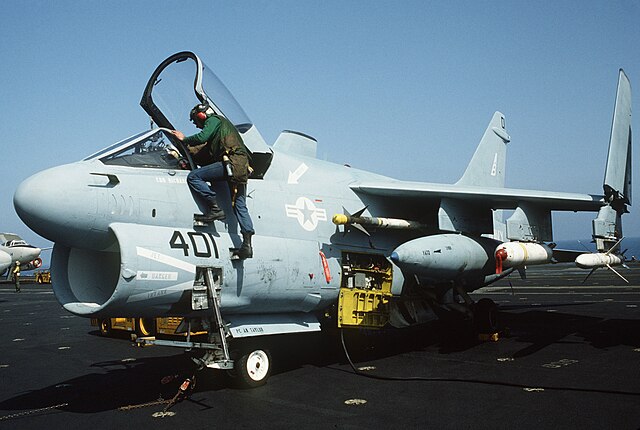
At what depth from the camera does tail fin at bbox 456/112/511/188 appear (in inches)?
496

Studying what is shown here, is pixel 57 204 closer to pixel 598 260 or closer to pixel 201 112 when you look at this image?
pixel 201 112

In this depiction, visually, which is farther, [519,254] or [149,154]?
[519,254]

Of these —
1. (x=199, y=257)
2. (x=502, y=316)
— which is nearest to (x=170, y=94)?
(x=199, y=257)

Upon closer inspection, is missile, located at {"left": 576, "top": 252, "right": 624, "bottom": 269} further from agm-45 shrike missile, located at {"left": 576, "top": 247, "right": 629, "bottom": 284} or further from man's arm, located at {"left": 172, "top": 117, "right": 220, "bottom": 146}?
man's arm, located at {"left": 172, "top": 117, "right": 220, "bottom": 146}

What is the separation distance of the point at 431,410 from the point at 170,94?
5.10 metres

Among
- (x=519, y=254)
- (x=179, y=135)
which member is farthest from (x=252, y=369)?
(x=519, y=254)

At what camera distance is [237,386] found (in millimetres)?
6812

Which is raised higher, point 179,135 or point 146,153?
point 179,135

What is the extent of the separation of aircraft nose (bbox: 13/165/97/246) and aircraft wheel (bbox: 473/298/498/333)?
719cm

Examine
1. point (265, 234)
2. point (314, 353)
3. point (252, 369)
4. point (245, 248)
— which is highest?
point (265, 234)

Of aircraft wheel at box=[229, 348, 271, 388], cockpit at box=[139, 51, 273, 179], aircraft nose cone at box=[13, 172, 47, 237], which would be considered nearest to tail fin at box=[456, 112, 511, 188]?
cockpit at box=[139, 51, 273, 179]

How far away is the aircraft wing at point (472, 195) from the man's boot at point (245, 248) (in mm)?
2543

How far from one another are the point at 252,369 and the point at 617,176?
23.4 feet

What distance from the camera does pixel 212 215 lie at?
655 centimetres
